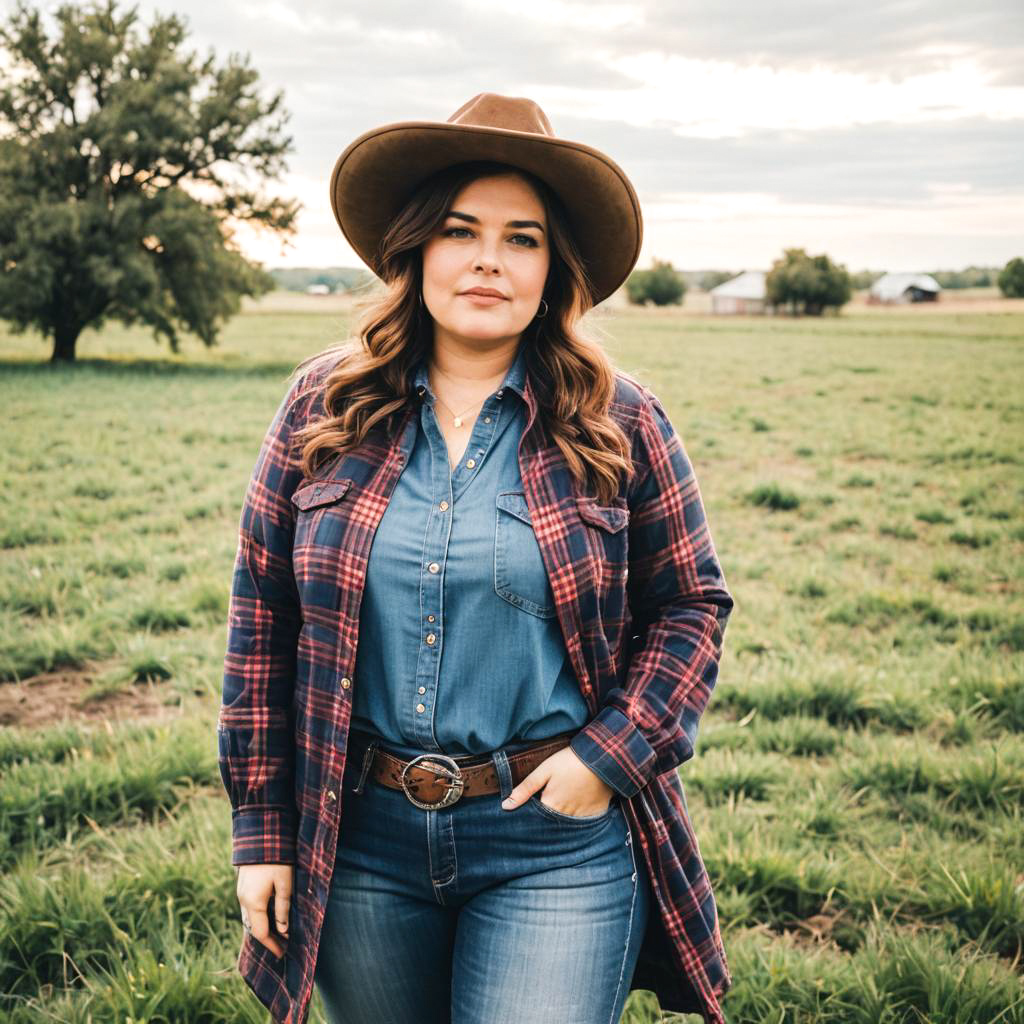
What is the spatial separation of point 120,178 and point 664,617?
29.8m

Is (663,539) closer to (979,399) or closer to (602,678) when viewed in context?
(602,678)

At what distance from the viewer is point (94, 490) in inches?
376

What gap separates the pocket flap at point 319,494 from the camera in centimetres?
195

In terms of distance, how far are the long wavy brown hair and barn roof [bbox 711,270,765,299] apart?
109295 mm

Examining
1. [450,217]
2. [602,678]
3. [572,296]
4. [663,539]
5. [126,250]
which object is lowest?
[602,678]

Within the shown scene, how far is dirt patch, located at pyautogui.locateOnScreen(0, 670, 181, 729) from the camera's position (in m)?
4.59

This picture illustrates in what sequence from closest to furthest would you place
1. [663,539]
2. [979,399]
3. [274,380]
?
[663,539] → [979,399] → [274,380]

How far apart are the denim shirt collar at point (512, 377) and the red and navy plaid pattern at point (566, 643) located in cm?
4

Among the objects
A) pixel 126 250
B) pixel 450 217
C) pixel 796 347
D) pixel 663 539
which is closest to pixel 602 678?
pixel 663 539

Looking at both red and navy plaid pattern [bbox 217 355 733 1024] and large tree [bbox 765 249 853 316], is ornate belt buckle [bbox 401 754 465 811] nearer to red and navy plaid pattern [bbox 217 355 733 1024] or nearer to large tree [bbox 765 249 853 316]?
red and navy plaid pattern [bbox 217 355 733 1024]

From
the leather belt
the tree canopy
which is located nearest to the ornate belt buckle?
the leather belt

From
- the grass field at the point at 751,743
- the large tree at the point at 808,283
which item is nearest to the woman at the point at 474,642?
the grass field at the point at 751,743

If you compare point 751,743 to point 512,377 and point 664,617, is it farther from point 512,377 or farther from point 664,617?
point 512,377

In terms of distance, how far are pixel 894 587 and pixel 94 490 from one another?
7328 millimetres
